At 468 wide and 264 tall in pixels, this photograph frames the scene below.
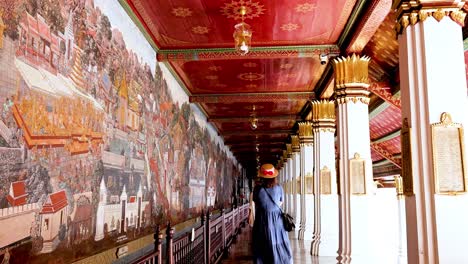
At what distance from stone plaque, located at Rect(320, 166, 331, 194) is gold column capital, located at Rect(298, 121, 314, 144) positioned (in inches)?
141

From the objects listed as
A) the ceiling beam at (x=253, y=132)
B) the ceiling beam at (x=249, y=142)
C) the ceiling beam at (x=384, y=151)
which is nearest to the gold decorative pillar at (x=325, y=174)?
the ceiling beam at (x=253, y=132)

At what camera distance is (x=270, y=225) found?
6.32 meters

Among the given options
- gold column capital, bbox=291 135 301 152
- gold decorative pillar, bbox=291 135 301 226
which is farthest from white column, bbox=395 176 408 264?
gold column capital, bbox=291 135 301 152

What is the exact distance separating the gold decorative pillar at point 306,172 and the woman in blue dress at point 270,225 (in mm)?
8888

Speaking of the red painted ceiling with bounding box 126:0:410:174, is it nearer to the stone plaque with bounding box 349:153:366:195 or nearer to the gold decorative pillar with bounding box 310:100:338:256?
the gold decorative pillar with bounding box 310:100:338:256

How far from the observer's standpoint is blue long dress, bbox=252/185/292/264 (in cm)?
630

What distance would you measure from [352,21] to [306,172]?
9142 mm

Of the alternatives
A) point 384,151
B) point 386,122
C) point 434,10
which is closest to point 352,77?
point 434,10

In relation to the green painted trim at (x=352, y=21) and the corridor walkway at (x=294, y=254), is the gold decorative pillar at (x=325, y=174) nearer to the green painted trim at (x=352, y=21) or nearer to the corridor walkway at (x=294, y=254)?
the corridor walkway at (x=294, y=254)

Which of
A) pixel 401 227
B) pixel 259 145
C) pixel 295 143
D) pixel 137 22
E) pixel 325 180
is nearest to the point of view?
pixel 137 22

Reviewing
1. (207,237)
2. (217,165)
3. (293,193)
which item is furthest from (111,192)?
(293,193)

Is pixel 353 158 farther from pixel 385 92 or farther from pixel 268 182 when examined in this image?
pixel 385 92

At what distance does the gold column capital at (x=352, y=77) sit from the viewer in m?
8.46

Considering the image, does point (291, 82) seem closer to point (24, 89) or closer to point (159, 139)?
point (159, 139)
